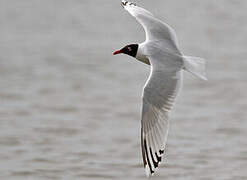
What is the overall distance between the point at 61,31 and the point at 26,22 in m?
0.67

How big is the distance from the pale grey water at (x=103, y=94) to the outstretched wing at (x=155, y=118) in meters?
1.44

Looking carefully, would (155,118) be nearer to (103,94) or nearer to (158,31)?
(158,31)

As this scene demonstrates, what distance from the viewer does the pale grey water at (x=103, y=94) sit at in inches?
283

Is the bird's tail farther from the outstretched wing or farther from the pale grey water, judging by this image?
the pale grey water

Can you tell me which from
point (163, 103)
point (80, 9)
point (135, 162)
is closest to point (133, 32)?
point (80, 9)

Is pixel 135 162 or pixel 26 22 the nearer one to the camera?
pixel 135 162

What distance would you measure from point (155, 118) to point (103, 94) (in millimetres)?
3956

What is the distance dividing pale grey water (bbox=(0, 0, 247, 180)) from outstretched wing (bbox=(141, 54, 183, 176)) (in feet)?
4.73

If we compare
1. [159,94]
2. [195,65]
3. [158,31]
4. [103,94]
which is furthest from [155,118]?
[103,94]

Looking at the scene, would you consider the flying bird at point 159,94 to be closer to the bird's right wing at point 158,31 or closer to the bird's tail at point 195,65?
the bird's tail at point 195,65

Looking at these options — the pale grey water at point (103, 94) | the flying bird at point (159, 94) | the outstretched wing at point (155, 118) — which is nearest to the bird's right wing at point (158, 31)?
the flying bird at point (159, 94)

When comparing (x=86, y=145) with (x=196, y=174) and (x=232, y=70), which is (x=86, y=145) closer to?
(x=196, y=174)

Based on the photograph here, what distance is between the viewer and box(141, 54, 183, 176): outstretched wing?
17.5 feet

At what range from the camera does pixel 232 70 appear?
10.2m
